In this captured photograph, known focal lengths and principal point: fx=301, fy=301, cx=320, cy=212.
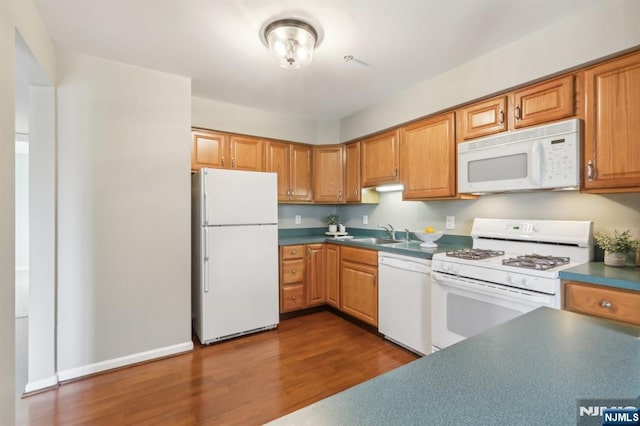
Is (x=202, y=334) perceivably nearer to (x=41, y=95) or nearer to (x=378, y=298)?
(x=378, y=298)

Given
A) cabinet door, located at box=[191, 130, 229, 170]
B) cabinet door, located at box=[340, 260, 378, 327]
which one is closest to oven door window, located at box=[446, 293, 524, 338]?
cabinet door, located at box=[340, 260, 378, 327]

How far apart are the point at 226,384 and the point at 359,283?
1513 mm

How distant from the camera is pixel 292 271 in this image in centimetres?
335

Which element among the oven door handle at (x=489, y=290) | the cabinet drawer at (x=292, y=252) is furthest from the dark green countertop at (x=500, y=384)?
the cabinet drawer at (x=292, y=252)

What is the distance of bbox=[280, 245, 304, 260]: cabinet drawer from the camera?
10.8 feet

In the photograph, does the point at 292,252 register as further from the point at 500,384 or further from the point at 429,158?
the point at 500,384

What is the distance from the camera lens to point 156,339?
2498 mm

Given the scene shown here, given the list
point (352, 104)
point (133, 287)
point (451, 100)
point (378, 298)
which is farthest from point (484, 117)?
point (133, 287)

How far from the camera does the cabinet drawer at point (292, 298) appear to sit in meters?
3.30

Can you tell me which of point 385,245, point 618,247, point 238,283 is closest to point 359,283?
point 385,245

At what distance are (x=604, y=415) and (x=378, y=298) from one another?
2407 mm

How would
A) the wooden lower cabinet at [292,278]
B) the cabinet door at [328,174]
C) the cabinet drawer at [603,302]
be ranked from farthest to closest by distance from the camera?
the cabinet door at [328,174]
the wooden lower cabinet at [292,278]
the cabinet drawer at [603,302]

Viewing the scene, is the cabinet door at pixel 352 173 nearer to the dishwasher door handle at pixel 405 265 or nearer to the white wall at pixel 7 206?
the dishwasher door handle at pixel 405 265

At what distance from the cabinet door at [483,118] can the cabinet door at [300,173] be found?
6.09 ft
